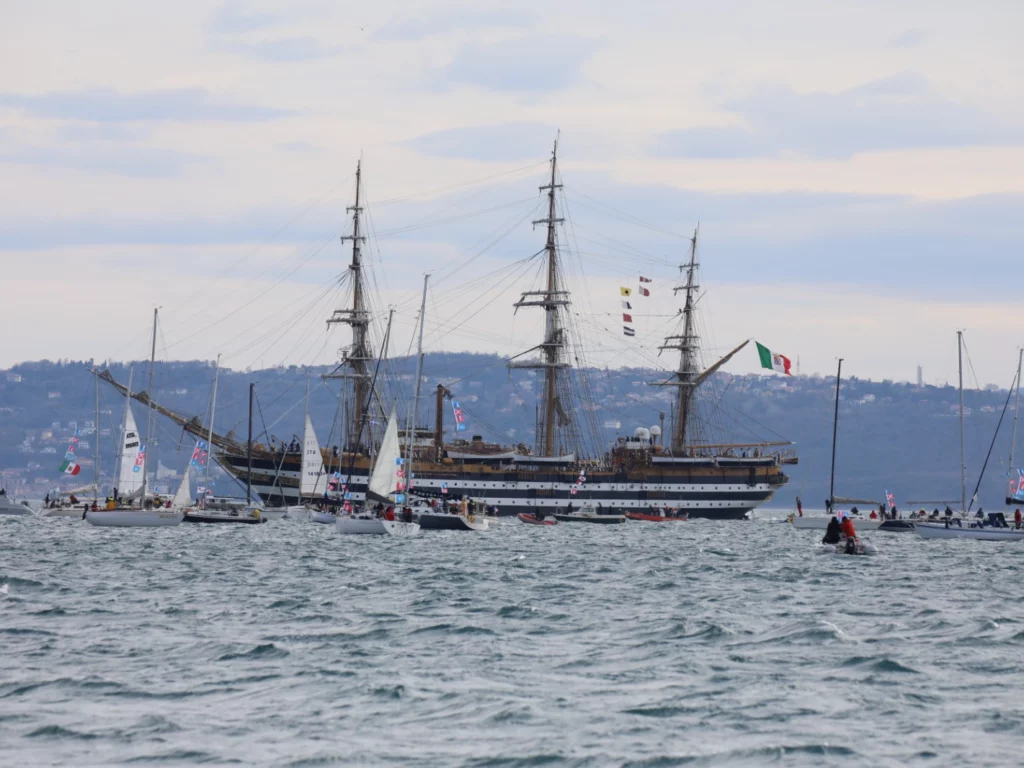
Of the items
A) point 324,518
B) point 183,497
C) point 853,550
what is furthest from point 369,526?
point 853,550

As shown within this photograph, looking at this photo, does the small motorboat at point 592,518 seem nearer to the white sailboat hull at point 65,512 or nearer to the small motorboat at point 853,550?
the white sailboat hull at point 65,512

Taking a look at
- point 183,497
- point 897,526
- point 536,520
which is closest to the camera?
point 183,497

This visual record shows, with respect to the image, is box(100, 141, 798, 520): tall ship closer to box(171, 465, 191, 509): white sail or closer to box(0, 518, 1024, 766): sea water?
box(171, 465, 191, 509): white sail

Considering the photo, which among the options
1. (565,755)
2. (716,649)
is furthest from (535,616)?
(565,755)

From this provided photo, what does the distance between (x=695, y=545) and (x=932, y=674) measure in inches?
2087

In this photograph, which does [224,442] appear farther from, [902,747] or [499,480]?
[902,747]

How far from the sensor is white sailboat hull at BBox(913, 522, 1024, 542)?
89062mm

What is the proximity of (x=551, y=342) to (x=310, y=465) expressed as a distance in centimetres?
3217

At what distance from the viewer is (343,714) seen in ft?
77.2

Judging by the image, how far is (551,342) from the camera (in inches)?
5999

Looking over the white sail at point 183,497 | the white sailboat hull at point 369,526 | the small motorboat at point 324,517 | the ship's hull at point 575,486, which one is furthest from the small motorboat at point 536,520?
the white sailboat hull at point 369,526

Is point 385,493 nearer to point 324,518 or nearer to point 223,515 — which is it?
point 324,518

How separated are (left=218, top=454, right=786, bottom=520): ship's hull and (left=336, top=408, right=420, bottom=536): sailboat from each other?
44.5 m

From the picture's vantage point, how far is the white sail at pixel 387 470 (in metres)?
91.1
